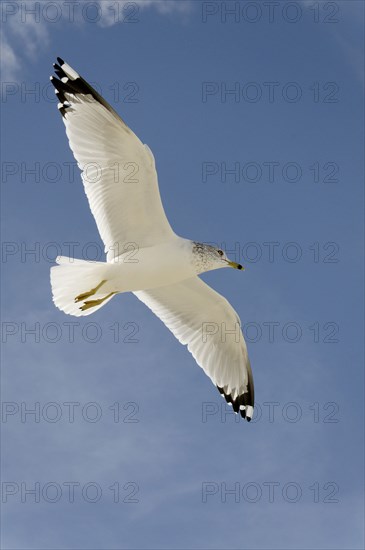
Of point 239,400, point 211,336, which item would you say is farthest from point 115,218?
point 239,400

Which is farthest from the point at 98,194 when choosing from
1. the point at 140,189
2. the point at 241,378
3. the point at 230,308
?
the point at 241,378

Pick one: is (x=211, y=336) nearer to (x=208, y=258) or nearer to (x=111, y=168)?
→ (x=208, y=258)

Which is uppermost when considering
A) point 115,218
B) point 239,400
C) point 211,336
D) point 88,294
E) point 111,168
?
point 111,168

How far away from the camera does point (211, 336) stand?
20.4ft

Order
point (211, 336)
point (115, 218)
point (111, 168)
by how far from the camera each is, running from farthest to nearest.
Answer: point (211, 336) → point (115, 218) → point (111, 168)

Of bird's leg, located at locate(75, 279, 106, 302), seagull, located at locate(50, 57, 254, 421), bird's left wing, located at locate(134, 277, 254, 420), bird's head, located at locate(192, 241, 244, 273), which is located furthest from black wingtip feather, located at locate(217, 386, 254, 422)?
bird's leg, located at locate(75, 279, 106, 302)

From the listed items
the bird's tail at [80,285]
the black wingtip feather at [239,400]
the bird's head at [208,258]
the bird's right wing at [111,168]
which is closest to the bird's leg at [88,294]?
the bird's tail at [80,285]

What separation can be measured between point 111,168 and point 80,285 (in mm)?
779

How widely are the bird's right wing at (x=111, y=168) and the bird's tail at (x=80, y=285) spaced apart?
0.77ft

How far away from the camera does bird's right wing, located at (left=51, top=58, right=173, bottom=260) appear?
5.35m

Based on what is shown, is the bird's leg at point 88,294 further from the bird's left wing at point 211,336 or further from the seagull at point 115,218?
the bird's left wing at point 211,336

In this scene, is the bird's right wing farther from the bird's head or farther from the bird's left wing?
the bird's left wing

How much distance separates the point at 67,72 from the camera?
5664 mm

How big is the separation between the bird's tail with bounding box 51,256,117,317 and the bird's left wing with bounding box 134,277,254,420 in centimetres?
66
